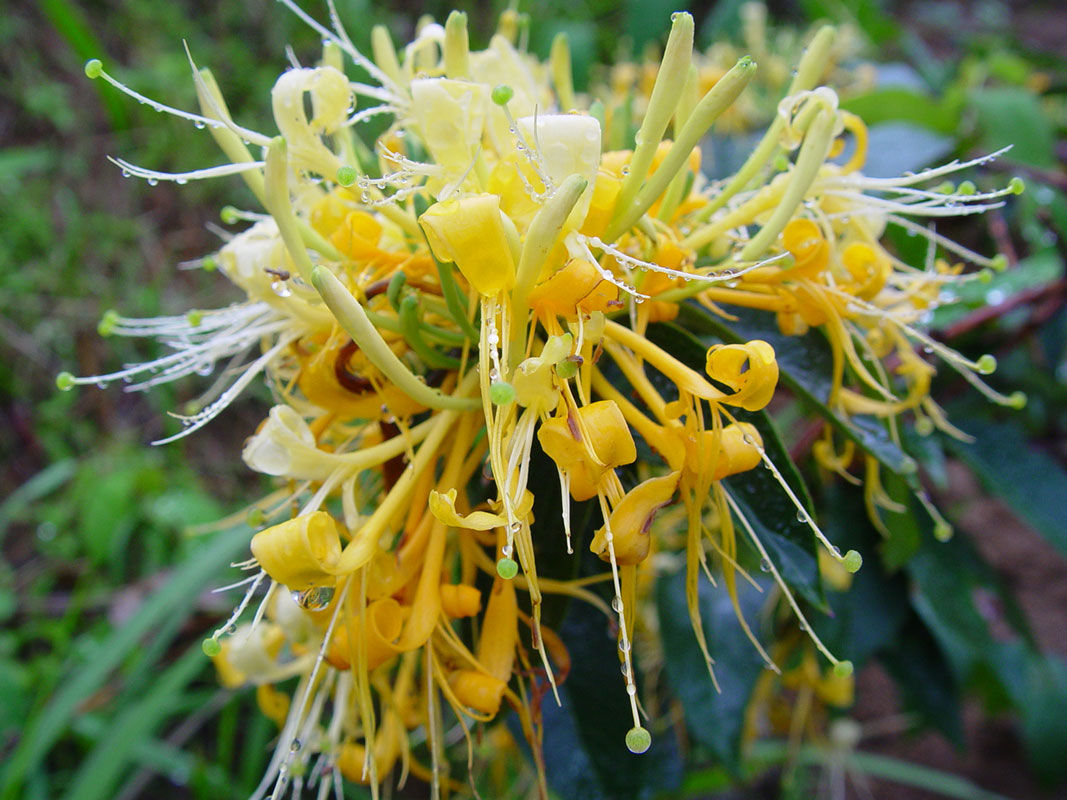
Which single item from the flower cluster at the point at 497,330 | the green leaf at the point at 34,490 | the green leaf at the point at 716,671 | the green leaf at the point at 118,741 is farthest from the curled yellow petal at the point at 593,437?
the green leaf at the point at 34,490

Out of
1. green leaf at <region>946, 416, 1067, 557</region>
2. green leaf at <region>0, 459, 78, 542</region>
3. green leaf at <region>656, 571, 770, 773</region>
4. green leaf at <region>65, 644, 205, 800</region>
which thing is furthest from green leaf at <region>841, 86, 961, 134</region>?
green leaf at <region>0, 459, 78, 542</region>

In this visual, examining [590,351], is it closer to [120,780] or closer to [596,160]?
[596,160]

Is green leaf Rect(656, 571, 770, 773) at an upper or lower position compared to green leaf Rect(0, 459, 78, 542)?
upper

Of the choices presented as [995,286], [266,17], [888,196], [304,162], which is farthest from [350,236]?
[266,17]

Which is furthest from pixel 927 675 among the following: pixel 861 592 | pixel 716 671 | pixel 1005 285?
pixel 1005 285

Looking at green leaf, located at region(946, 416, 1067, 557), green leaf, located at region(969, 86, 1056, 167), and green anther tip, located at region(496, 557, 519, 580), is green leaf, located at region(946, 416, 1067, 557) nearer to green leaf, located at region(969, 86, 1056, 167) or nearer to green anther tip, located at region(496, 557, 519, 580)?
green leaf, located at region(969, 86, 1056, 167)

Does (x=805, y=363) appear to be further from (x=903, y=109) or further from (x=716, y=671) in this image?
(x=903, y=109)

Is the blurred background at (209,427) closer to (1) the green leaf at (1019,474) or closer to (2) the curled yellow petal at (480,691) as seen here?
(1) the green leaf at (1019,474)

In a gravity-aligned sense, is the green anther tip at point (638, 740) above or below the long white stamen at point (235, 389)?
below
